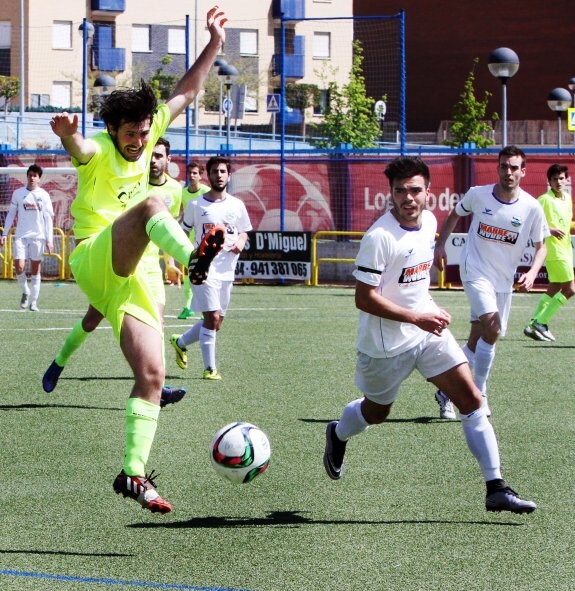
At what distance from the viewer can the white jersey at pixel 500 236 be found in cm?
971

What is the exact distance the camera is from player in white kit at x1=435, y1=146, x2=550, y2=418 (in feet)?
31.4

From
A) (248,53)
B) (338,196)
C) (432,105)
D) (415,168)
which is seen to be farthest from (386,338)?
(432,105)

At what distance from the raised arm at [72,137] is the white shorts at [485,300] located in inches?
147

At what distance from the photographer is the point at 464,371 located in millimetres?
6535

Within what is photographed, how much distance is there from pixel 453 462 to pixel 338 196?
17275 millimetres

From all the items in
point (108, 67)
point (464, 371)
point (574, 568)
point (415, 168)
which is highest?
point (108, 67)

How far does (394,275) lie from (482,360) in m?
3.14

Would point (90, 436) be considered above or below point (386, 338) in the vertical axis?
below

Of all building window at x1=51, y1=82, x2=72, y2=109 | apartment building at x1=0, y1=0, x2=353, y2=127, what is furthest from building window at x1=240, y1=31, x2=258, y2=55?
building window at x1=51, y1=82, x2=72, y2=109

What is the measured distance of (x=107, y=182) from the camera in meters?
7.05

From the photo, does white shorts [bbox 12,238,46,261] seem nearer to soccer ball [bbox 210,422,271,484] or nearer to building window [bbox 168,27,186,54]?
soccer ball [bbox 210,422,271,484]

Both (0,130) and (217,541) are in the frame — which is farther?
(0,130)

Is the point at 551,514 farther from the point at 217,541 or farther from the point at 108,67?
the point at 108,67

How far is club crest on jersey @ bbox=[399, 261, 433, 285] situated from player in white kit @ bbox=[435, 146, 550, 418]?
2884 mm
